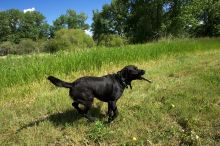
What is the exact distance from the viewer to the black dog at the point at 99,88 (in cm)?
643

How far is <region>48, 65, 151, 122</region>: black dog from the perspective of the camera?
643 centimetres

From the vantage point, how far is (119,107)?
306 inches

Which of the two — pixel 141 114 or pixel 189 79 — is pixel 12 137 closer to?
pixel 141 114

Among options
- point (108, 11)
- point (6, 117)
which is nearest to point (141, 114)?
point (6, 117)

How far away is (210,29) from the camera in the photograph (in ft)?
162

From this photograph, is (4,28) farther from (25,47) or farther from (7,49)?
(7,49)

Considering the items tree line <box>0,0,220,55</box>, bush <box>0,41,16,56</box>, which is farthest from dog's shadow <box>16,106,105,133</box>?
tree line <box>0,0,220,55</box>

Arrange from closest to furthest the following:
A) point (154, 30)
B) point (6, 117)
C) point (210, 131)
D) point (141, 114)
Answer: point (210, 131), point (141, 114), point (6, 117), point (154, 30)

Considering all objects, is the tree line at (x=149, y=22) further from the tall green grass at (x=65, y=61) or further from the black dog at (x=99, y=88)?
the black dog at (x=99, y=88)

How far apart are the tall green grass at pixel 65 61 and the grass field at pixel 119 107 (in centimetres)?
3

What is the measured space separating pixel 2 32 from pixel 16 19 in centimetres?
975

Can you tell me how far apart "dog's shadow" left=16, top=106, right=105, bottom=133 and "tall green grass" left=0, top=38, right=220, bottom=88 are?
3.41m

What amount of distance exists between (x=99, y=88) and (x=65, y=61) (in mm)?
5927

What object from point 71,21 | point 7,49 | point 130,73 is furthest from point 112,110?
point 71,21
